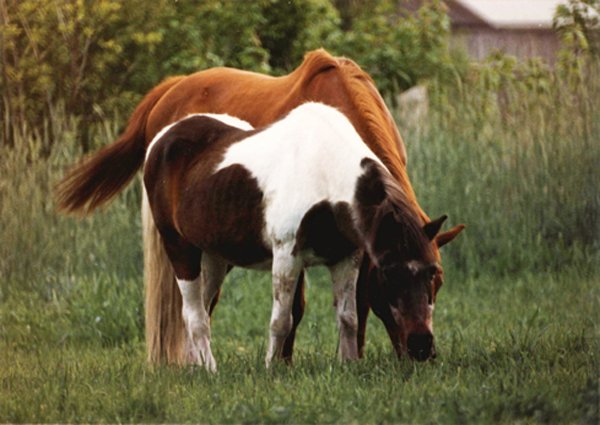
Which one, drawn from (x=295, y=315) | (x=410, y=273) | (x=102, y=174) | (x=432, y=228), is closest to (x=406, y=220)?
(x=432, y=228)

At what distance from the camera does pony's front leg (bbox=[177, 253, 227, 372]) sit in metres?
6.96

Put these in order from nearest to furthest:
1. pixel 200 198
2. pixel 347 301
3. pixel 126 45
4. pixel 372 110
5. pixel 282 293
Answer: pixel 282 293 < pixel 347 301 < pixel 200 198 < pixel 372 110 < pixel 126 45

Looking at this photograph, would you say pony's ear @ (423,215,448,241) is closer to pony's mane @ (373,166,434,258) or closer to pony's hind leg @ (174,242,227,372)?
pony's mane @ (373,166,434,258)

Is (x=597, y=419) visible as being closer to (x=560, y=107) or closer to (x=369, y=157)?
(x=369, y=157)

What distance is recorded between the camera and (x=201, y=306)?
23.4ft

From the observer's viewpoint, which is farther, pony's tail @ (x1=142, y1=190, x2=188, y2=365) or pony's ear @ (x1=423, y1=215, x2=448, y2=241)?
pony's tail @ (x1=142, y1=190, x2=188, y2=365)

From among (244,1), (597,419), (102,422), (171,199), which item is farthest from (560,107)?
(102,422)

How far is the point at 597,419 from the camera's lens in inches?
215

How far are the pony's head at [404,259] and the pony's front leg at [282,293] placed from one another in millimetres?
520

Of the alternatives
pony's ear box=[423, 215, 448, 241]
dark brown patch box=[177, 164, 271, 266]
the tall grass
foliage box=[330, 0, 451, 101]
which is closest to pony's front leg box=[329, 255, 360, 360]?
dark brown patch box=[177, 164, 271, 266]

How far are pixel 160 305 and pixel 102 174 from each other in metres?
1.04

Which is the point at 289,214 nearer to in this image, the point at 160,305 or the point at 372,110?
the point at 372,110

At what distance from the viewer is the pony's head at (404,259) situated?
580cm

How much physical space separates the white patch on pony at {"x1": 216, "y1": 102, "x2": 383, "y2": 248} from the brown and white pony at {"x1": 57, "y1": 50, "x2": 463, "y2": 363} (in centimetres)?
35
